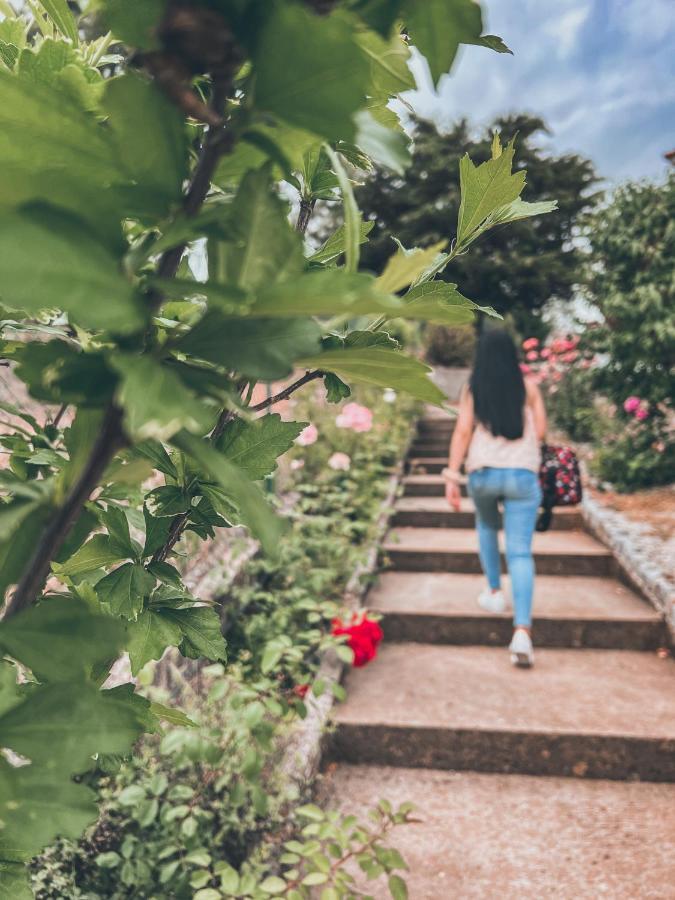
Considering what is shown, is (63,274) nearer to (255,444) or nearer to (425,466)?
(255,444)

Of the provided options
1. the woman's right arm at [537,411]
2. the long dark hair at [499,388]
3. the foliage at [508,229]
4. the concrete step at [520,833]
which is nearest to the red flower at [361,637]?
the concrete step at [520,833]

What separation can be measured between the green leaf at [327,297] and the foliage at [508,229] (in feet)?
46.8

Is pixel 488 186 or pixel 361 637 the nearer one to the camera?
pixel 488 186

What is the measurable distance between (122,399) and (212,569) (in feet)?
9.77

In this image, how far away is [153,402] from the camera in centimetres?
28

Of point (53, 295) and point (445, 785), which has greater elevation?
point (53, 295)

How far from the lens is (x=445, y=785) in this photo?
8.66 feet

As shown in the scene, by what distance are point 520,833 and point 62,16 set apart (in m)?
2.67

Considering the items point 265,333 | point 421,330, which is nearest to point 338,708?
point 265,333

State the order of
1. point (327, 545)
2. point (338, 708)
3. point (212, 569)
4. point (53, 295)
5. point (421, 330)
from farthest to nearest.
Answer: point (421, 330) → point (327, 545) → point (212, 569) → point (338, 708) → point (53, 295)

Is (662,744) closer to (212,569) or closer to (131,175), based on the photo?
(212,569)

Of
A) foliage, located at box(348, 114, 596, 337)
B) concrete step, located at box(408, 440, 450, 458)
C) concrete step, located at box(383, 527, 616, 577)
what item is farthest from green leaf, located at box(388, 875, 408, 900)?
foliage, located at box(348, 114, 596, 337)

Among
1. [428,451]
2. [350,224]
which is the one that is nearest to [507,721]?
[350,224]

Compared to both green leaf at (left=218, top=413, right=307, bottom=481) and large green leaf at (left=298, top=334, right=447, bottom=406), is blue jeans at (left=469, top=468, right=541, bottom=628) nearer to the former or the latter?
green leaf at (left=218, top=413, right=307, bottom=481)
